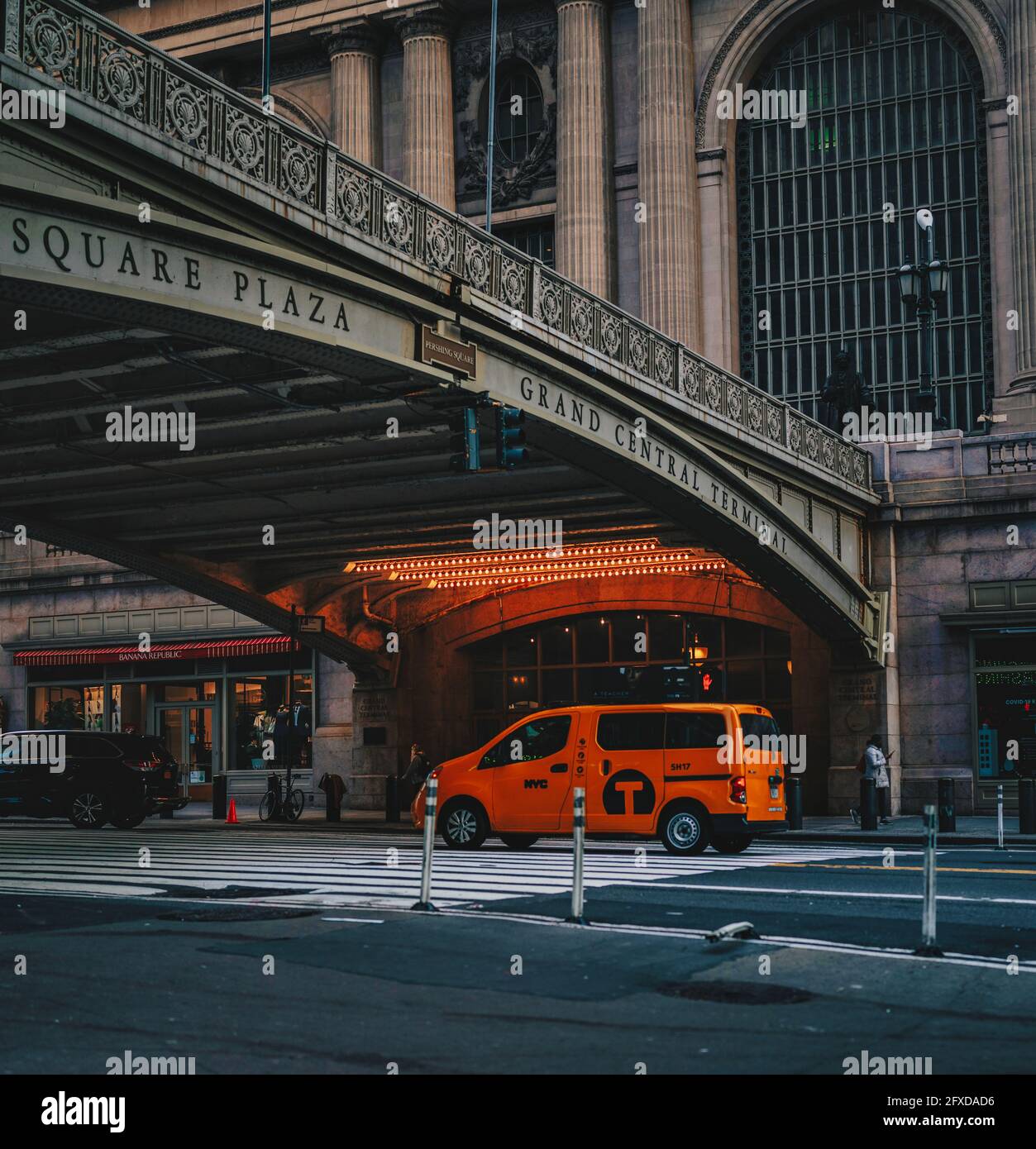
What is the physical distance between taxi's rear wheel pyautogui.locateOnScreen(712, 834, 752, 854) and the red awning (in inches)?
752

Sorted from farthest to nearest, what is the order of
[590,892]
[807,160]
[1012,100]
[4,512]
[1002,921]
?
[807,160]
[1012,100]
[4,512]
[590,892]
[1002,921]

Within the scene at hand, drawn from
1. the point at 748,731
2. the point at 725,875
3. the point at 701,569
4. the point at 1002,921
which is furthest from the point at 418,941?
the point at 701,569

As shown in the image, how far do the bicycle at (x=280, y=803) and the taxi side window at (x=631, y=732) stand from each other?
13571 mm

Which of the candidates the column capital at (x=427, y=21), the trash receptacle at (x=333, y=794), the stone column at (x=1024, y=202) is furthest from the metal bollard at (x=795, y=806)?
the column capital at (x=427, y=21)

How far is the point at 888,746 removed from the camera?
31266mm

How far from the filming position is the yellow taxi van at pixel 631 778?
20.5 m

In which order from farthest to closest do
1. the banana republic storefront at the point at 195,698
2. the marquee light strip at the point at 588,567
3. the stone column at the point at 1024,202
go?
the banana republic storefront at the point at 195,698 → the stone column at the point at 1024,202 → the marquee light strip at the point at 588,567

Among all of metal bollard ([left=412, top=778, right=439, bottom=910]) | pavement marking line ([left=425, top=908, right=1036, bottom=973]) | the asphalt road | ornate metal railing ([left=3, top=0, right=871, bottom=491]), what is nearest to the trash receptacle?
ornate metal railing ([left=3, top=0, right=871, bottom=491])

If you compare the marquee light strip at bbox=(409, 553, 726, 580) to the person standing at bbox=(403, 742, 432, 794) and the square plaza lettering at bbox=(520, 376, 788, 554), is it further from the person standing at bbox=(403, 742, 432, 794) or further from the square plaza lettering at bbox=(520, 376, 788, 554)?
the square plaza lettering at bbox=(520, 376, 788, 554)

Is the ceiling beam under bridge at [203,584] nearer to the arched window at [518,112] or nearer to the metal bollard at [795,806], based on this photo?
the metal bollard at [795,806]

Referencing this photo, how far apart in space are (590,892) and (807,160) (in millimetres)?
33200

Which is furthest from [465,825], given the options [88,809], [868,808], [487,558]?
[487,558]
